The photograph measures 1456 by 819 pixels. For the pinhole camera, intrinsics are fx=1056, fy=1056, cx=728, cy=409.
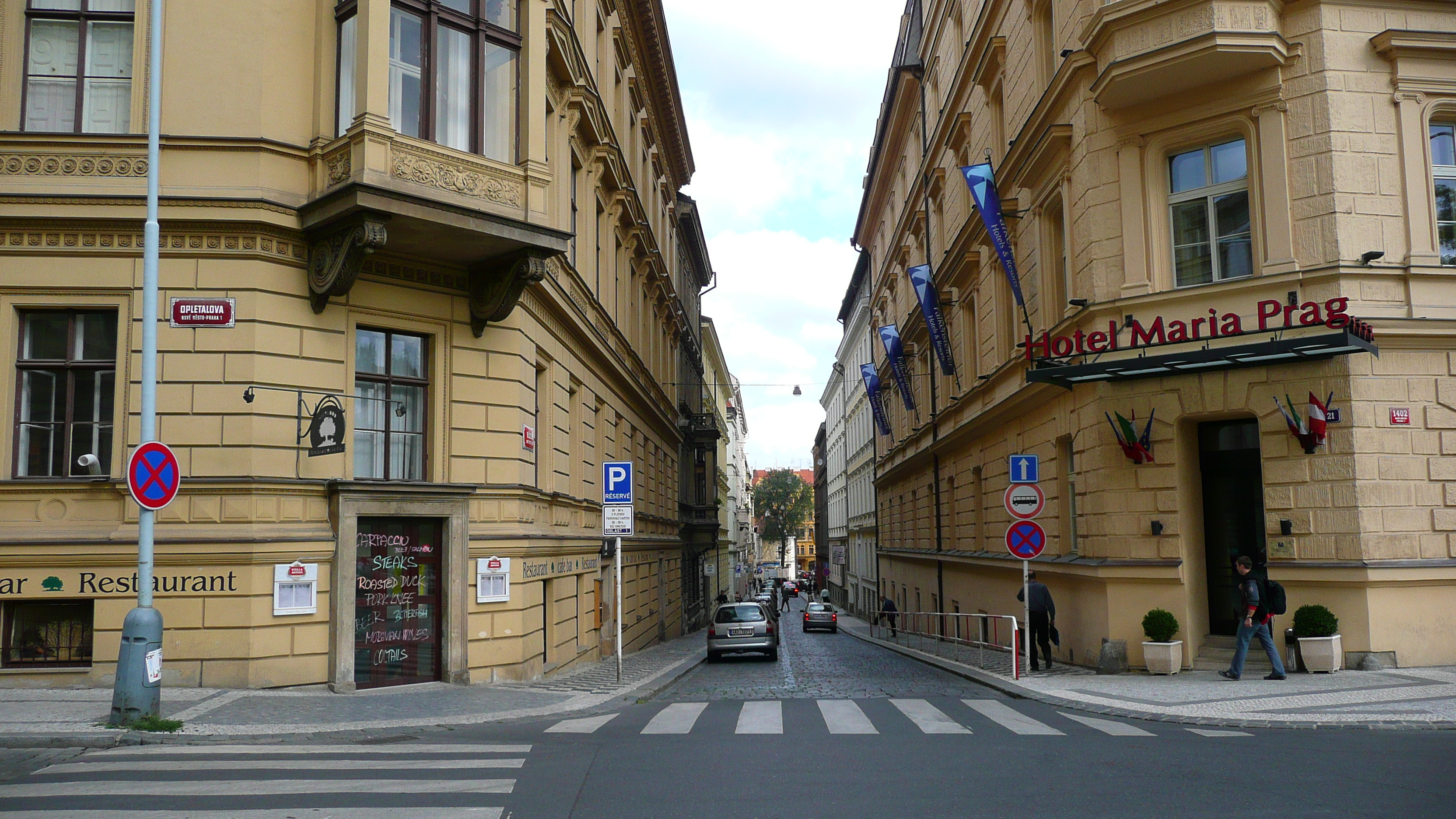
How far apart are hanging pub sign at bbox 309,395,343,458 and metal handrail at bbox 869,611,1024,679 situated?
33.0 feet

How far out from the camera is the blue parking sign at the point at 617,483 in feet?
53.5

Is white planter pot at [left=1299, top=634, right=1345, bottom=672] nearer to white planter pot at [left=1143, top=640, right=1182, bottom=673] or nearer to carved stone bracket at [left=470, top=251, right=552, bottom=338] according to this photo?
white planter pot at [left=1143, top=640, right=1182, bottom=673]

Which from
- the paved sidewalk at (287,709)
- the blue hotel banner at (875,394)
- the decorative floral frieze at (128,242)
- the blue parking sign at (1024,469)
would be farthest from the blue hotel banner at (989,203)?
the blue hotel banner at (875,394)

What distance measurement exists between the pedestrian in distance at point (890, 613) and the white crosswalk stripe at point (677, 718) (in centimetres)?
1929

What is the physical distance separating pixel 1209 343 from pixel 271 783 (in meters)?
13.5

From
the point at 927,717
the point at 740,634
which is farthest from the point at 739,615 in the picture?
the point at 927,717

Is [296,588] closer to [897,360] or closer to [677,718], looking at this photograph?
[677,718]

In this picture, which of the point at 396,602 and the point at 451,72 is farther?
the point at 451,72

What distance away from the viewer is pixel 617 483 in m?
16.4

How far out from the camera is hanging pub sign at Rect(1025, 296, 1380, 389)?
14227 mm

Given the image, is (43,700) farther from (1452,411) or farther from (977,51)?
(977,51)

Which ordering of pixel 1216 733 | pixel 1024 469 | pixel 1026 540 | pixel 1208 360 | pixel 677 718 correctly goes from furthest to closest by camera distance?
pixel 1024 469 < pixel 1026 540 < pixel 1208 360 < pixel 677 718 < pixel 1216 733

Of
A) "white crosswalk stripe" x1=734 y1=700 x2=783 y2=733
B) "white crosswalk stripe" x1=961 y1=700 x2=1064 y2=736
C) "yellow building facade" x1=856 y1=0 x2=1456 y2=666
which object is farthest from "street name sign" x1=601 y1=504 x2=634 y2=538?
"yellow building facade" x1=856 y1=0 x2=1456 y2=666

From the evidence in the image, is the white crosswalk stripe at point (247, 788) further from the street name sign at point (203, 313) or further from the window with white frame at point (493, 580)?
the window with white frame at point (493, 580)
